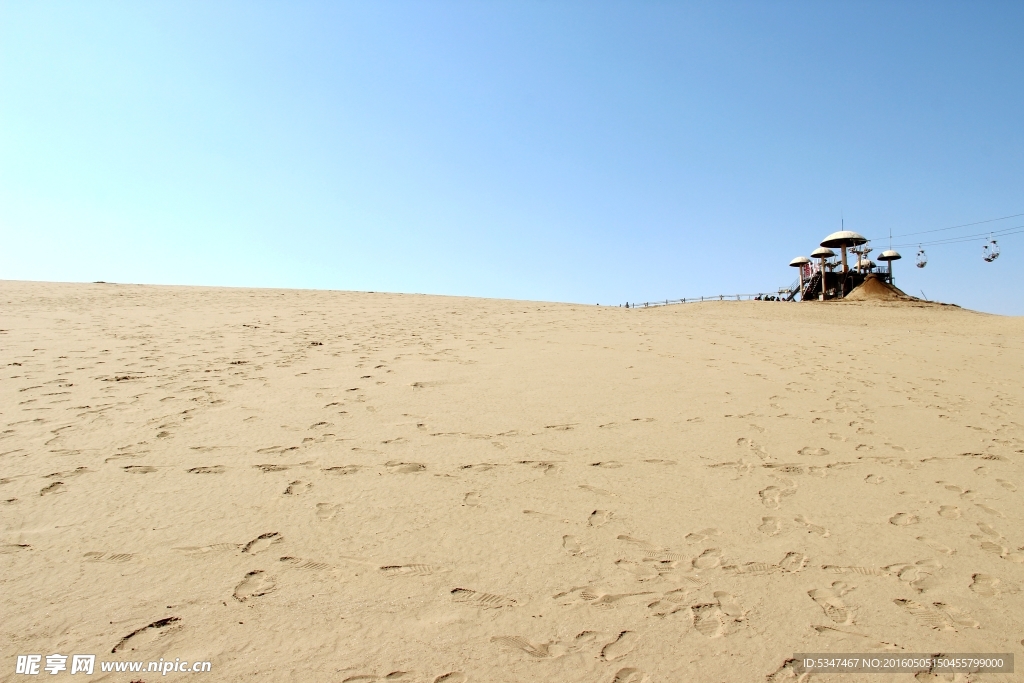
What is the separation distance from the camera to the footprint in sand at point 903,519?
3.30m

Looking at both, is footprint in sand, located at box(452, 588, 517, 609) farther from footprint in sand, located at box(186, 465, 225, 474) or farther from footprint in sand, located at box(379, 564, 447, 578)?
footprint in sand, located at box(186, 465, 225, 474)

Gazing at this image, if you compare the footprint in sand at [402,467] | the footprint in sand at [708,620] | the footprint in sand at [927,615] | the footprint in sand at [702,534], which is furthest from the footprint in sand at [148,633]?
the footprint in sand at [927,615]

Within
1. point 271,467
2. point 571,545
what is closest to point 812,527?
point 571,545

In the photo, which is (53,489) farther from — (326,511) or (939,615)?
(939,615)

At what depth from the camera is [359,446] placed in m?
4.27

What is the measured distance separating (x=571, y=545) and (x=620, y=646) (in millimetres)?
Answer: 762

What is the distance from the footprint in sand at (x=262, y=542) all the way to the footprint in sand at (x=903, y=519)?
372cm

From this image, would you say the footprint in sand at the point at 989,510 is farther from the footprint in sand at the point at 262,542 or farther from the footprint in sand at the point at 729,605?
the footprint in sand at the point at 262,542

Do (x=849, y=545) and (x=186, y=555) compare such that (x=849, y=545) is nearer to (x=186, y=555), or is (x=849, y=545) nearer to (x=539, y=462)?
(x=539, y=462)

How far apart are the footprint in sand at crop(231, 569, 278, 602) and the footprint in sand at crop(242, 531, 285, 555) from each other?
189mm

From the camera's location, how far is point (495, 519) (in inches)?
A: 127

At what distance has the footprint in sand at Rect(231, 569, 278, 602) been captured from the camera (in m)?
2.43

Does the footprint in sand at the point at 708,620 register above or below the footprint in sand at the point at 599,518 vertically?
below

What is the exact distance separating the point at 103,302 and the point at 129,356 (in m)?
7.55
